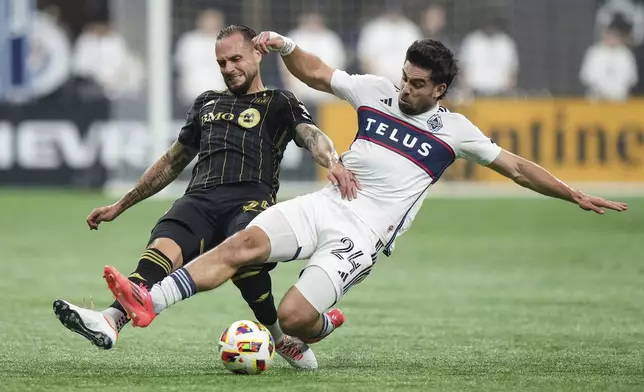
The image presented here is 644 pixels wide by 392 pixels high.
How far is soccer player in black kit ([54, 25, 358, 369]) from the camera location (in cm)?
724

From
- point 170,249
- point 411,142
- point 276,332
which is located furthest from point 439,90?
point 170,249

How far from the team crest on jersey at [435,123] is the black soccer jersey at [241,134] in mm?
766

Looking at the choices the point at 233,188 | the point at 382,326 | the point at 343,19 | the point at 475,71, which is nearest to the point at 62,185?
the point at 343,19

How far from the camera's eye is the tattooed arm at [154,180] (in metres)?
7.69

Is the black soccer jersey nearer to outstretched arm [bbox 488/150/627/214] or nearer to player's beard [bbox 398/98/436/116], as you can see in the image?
player's beard [bbox 398/98/436/116]

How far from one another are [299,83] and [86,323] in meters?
15.2

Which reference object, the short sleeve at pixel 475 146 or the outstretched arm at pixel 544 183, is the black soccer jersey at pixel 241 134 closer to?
the short sleeve at pixel 475 146

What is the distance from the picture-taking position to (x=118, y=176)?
21094 millimetres

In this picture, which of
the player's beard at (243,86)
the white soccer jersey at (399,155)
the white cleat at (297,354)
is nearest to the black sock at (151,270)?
the white cleat at (297,354)

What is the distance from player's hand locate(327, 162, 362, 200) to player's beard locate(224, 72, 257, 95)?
2.69ft

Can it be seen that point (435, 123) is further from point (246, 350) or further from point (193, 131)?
point (246, 350)

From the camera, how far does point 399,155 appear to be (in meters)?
7.32

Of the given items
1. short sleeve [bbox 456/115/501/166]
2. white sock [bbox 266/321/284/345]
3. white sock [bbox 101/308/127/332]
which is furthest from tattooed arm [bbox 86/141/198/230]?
short sleeve [bbox 456/115/501/166]

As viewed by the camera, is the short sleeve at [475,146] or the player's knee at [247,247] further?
the short sleeve at [475,146]
